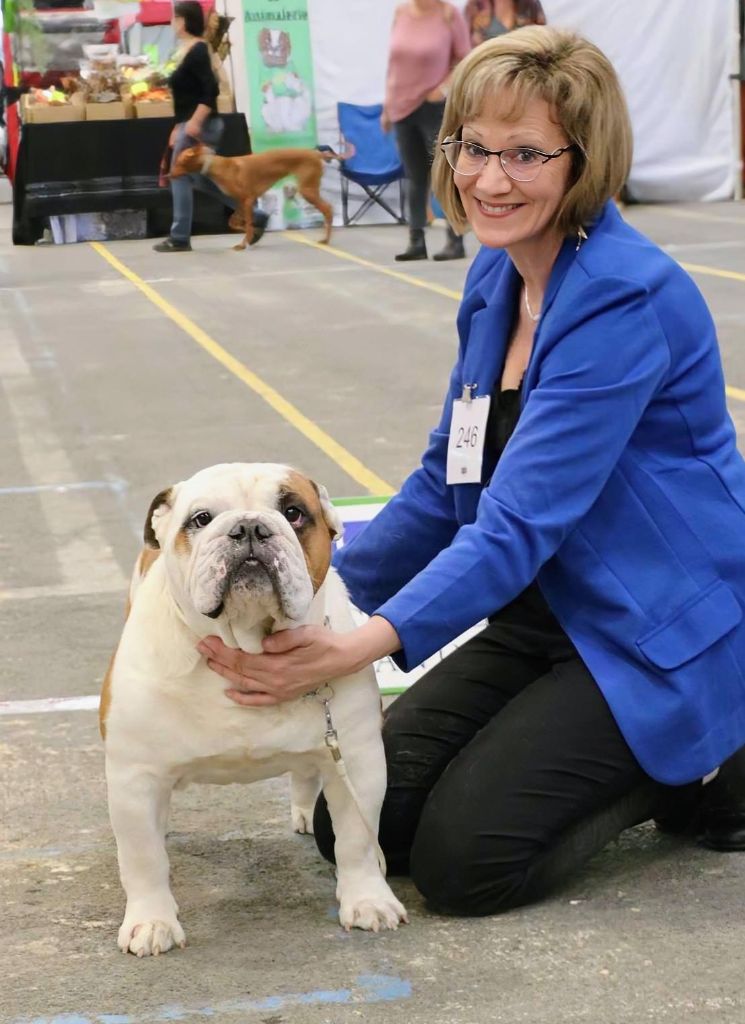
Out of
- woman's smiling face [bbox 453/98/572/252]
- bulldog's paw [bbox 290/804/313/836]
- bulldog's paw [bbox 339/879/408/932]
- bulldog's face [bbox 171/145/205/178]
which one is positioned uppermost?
woman's smiling face [bbox 453/98/572/252]

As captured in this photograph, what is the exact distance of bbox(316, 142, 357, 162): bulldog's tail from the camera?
1507cm

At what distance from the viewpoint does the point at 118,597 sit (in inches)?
193

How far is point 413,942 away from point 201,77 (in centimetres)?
1245

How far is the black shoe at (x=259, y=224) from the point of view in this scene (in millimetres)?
14633

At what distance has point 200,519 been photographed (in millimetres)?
2584

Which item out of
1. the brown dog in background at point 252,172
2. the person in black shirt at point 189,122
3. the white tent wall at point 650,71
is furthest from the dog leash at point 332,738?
the white tent wall at point 650,71

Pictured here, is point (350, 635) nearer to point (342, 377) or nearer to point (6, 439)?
point (6, 439)

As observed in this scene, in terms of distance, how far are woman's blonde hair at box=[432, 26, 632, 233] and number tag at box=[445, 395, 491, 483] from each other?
1.24 ft

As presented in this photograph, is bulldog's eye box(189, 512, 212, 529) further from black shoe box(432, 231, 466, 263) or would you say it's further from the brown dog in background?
the brown dog in background

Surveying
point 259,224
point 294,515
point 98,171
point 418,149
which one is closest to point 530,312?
point 294,515

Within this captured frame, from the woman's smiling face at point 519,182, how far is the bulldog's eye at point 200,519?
2.52ft

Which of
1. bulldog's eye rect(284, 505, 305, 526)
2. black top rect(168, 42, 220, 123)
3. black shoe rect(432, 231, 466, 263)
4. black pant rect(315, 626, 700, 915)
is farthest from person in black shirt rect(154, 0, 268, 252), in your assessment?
bulldog's eye rect(284, 505, 305, 526)

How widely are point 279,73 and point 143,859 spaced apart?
14.1 metres

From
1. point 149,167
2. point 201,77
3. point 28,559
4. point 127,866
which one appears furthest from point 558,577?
point 149,167
